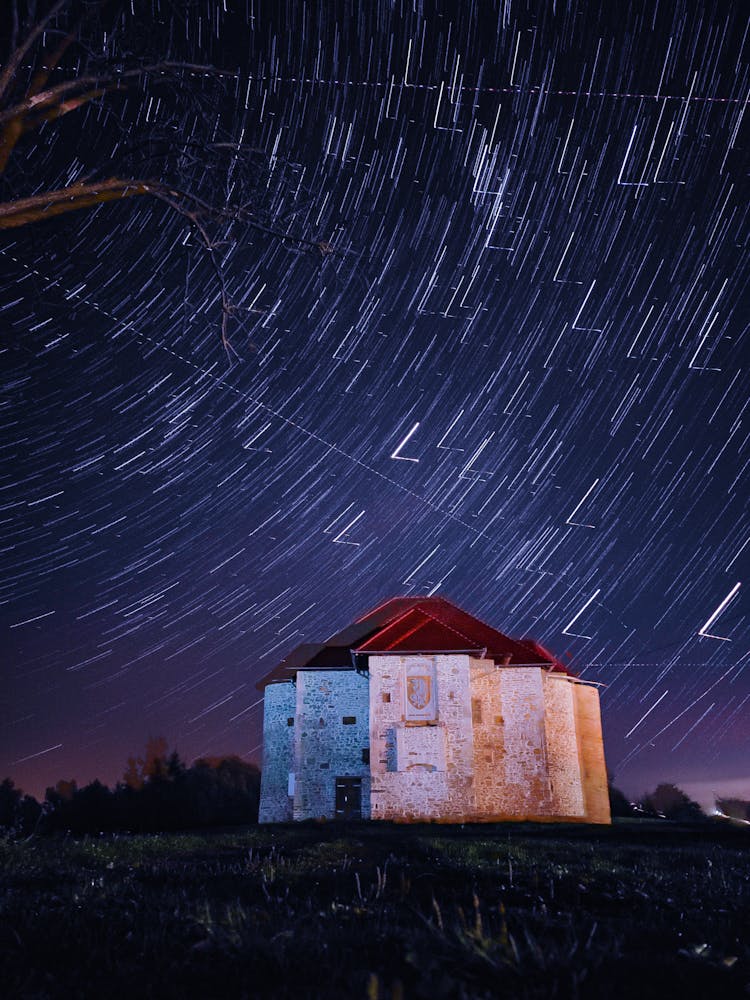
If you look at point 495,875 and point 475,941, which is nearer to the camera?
point 475,941

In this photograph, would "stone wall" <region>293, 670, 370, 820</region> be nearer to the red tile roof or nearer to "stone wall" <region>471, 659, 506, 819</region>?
the red tile roof

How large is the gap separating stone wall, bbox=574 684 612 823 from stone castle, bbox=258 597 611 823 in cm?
7

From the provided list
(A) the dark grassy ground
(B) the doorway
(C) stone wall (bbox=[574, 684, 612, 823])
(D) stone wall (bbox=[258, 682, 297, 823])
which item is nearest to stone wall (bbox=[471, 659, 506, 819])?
(B) the doorway

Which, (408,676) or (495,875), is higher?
(408,676)

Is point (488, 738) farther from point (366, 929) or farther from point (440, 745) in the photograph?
point (366, 929)

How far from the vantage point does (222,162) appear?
31.9 ft

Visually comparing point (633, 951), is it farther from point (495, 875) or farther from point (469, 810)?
point (469, 810)

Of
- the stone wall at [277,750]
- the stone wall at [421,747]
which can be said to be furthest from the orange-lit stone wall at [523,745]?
the stone wall at [277,750]

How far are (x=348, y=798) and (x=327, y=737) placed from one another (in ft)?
8.76

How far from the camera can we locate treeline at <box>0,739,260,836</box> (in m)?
54.0

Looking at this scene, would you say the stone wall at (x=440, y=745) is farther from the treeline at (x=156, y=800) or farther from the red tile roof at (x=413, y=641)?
the treeline at (x=156, y=800)

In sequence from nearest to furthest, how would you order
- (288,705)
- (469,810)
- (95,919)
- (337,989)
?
(337,989) < (95,919) < (469,810) < (288,705)

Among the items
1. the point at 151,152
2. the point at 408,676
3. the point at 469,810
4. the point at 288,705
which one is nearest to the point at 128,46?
the point at 151,152

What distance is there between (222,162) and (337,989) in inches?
389
